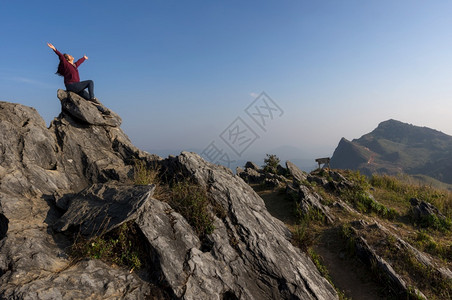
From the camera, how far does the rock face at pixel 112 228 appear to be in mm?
5207

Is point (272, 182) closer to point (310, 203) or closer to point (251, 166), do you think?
point (310, 203)

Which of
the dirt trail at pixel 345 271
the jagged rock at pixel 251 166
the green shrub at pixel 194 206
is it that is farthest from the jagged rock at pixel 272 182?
the green shrub at pixel 194 206

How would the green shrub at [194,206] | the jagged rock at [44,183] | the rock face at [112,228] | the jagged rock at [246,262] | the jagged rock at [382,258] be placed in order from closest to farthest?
1. the jagged rock at [44,183]
2. the rock face at [112,228]
3. the jagged rock at [246,262]
4. the green shrub at [194,206]
5. the jagged rock at [382,258]

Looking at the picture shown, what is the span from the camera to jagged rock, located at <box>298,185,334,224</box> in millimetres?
12534

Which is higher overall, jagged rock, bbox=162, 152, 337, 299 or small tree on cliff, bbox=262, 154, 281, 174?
small tree on cliff, bbox=262, 154, 281, 174

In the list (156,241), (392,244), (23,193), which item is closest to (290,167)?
(392,244)

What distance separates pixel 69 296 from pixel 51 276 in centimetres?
69

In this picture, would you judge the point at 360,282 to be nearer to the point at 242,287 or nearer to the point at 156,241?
the point at 242,287

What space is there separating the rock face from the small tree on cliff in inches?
461

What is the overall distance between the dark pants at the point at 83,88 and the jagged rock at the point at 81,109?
309mm

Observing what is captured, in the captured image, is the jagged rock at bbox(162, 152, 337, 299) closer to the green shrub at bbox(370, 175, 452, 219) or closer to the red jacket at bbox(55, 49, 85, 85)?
the red jacket at bbox(55, 49, 85, 85)

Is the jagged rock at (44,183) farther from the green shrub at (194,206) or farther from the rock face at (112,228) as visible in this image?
the green shrub at (194,206)

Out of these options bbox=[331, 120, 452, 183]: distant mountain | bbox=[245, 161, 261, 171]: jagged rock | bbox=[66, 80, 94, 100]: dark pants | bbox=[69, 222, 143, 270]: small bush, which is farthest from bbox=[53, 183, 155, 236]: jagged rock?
bbox=[331, 120, 452, 183]: distant mountain

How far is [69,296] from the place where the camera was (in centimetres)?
467
